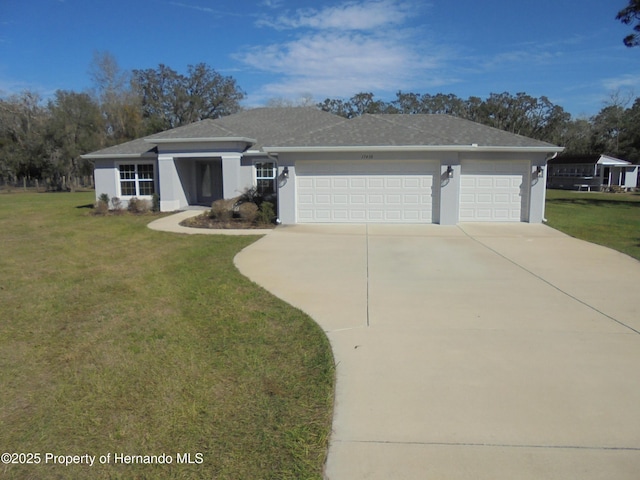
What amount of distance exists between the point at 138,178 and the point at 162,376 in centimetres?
2067

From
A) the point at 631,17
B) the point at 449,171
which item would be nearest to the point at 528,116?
the point at 631,17

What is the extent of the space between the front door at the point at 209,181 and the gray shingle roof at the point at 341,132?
7.73ft

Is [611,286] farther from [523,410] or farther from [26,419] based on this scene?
[26,419]

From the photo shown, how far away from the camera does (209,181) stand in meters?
25.2

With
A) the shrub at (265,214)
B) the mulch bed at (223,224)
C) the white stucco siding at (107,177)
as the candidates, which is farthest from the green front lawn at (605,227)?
the white stucco siding at (107,177)

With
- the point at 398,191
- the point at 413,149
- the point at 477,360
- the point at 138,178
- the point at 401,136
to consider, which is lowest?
the point at 477,360

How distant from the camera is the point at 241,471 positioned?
3156mm

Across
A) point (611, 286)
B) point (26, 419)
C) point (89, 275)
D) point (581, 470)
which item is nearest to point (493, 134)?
point (611, 286)

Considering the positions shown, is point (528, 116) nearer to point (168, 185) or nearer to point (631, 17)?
point (631, 17)

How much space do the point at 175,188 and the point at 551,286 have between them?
58.7 feet

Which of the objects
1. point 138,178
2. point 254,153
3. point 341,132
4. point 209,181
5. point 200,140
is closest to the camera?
point 341,132

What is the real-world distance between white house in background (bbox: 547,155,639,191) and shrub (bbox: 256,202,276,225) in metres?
36.8

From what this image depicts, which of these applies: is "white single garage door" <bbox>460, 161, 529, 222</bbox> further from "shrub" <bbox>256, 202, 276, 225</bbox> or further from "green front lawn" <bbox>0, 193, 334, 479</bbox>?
"green front lawn" <bbox>0, 193, 334, 479</bbox>

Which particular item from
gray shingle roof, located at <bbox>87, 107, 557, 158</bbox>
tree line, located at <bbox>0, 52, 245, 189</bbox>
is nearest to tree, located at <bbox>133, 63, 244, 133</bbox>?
tree line, located at <bbox>0, 52, 245, 189</bbox>
